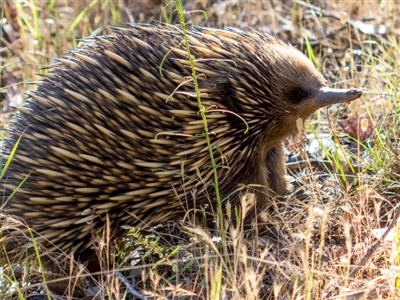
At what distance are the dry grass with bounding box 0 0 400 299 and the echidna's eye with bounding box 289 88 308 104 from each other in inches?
7.6

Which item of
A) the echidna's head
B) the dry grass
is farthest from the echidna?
the dry grass

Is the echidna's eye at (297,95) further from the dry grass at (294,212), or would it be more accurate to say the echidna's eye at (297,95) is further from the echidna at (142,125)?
the dry grass at (294,212)

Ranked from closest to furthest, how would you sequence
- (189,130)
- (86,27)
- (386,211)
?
(189,130), (386,211), (86,27)

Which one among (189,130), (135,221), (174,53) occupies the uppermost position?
(174,53)

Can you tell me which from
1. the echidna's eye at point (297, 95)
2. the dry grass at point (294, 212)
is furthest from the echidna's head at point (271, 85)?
the dry grass at point (294, 212)

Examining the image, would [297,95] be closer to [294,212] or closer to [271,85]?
[271,85]

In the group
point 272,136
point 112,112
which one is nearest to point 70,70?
point 112,112

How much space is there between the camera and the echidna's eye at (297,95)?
3082 millimetres

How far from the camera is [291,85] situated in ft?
10.1

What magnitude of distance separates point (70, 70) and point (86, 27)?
8.39 feet

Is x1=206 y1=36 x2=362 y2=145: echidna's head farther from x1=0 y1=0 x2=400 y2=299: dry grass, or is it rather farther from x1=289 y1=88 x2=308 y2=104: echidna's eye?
x1=0 y1=0 x2=400 y2=299: dry grass

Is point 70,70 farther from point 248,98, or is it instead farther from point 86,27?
point 86,27

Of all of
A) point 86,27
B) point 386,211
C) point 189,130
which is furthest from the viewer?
point 86,27

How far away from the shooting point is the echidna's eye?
3082 millimetres
